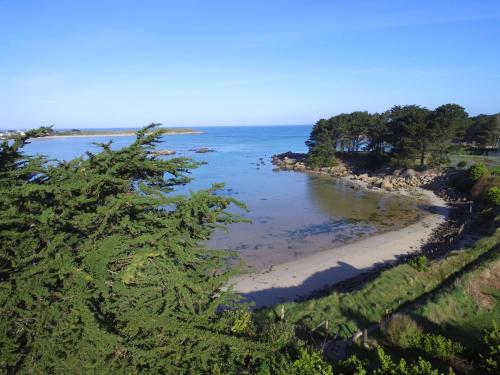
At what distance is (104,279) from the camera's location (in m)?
7.40

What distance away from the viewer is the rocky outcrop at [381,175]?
47250 millimetres

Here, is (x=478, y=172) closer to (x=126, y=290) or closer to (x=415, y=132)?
(x=415, y=132)

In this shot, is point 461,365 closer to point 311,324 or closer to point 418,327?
point 418,327

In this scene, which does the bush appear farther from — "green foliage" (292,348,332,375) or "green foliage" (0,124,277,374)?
"green foliage" (0,124,277,374)

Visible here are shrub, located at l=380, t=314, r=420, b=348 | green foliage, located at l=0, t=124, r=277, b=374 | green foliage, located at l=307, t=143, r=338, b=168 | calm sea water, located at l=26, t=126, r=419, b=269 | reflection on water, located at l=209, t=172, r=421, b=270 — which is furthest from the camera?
green foliage, located at l=307, t=143, r=338, b=168

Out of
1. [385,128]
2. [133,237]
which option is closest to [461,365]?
[133,237]

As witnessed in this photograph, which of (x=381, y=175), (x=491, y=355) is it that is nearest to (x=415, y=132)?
(x=381, y=175)

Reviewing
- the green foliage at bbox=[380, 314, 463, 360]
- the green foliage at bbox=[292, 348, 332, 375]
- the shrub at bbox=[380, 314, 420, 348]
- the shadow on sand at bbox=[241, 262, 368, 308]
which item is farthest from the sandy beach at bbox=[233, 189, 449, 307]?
the green foliage at bbox=[292, 348, 332, 375]

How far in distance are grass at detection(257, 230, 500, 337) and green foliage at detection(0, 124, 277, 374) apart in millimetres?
6234

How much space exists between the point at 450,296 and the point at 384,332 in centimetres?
372

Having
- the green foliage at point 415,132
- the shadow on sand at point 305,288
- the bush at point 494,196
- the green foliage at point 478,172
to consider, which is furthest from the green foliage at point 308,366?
the green foliage at point 415,132

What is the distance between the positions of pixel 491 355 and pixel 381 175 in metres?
48.9

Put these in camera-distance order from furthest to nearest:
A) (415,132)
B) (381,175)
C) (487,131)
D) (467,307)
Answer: (487,131) < (381,175) < (415,132) < (467,307)

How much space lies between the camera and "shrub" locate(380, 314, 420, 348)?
10945 millimetres
